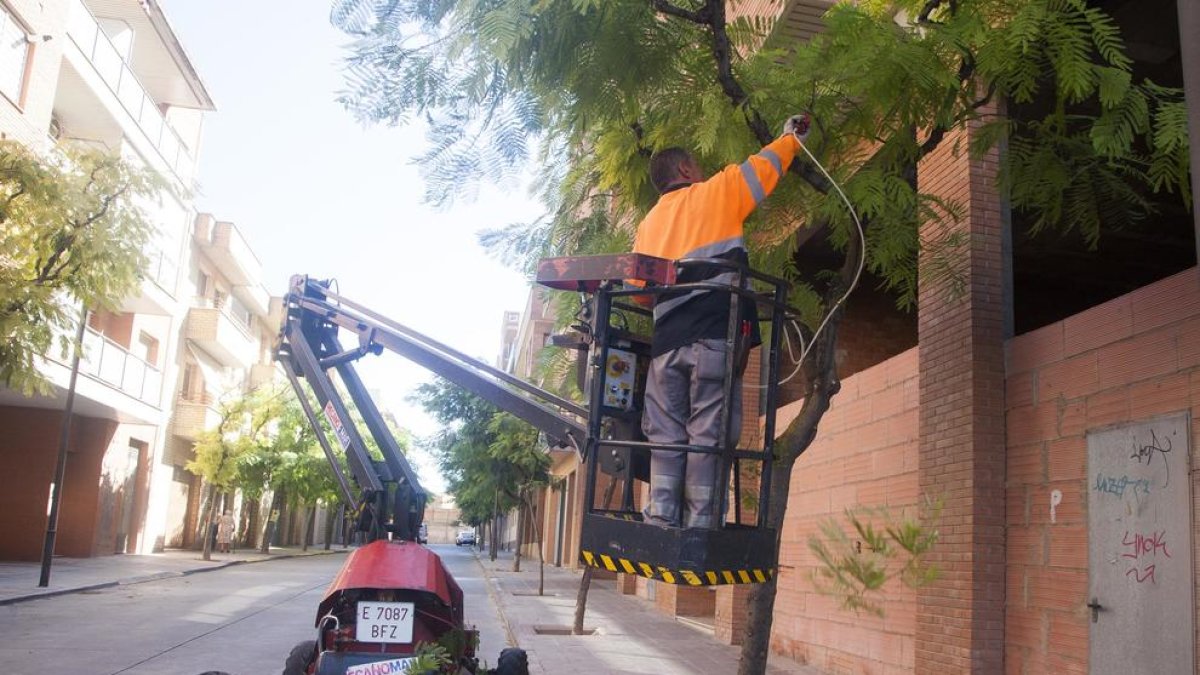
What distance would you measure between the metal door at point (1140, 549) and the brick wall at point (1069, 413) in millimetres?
113

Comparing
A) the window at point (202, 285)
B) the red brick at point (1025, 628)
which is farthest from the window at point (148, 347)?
the red brick at point (1025, 628)

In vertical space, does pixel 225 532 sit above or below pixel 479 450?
below

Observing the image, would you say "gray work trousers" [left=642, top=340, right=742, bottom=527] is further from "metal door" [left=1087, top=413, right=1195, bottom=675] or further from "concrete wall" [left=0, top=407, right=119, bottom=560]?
"concrete wall" [left=0, top=407, right=119, bottom=560]

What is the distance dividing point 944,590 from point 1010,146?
365 centimetres

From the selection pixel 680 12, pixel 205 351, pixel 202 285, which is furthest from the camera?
pixel 205 351

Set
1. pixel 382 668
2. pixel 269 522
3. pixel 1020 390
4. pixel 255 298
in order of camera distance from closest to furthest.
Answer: pixel 382 668, pixel 1020 390, pixel 269 522, pixel 255 298

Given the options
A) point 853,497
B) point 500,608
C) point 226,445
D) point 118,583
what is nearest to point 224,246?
point 226,445

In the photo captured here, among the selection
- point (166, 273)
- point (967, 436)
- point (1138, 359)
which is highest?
point (166, 273)

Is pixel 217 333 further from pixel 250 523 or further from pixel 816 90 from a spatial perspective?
pixel 816 90

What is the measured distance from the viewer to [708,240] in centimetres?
402

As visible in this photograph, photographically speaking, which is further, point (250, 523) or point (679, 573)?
point (250, 523)

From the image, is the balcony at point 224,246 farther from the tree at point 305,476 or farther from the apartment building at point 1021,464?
the apartment building at point 1021,464

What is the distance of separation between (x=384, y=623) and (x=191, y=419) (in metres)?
31.8

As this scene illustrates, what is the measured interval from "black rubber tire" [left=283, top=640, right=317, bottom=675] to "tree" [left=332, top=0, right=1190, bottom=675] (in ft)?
9.80
